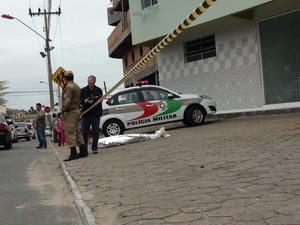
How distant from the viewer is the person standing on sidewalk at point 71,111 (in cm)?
883

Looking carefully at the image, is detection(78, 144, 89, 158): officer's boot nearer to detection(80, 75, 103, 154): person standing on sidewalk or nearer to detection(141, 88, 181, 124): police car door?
detection(80, 75, 103, 154): person standing on sidewalk

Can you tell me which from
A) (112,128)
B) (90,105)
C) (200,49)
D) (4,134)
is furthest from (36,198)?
(200,49)

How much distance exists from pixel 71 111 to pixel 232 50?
31.3ft

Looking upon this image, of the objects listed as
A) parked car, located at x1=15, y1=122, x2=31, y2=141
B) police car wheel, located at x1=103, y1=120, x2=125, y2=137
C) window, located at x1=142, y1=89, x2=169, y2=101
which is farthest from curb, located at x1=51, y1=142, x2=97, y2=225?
parked car, located at x1=15, y1=122, x2=31, y2=141

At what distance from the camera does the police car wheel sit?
13703mm

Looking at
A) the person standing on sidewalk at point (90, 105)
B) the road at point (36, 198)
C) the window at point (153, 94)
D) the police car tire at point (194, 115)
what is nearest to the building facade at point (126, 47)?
the police car tire at point (194, 115)

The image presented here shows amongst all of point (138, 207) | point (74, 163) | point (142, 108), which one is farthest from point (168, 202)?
point (142, 108)

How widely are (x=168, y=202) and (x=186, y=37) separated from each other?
1474cm

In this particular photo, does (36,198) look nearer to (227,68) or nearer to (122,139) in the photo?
(122,139)

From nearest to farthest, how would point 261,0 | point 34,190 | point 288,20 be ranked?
1. point 34,190
2. point 261,0
3. point 288,20

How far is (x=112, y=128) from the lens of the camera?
13.8 m

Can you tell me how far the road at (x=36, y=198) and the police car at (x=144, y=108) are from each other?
482cm

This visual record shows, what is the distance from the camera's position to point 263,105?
15617 millimetres

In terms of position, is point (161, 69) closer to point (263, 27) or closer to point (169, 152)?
point (263, 27)
